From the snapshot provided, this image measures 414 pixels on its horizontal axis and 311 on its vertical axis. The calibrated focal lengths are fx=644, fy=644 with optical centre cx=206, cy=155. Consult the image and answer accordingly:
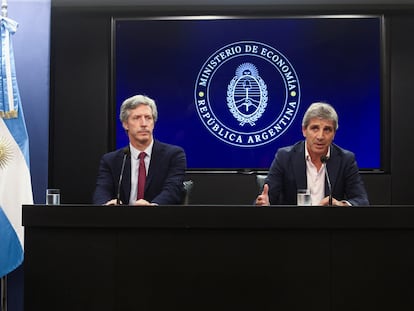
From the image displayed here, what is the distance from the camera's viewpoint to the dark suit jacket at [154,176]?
11.4 ft

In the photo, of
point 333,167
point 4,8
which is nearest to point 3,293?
point 4,8

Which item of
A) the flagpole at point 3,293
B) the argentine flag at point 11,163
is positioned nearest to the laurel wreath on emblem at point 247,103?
the argentine flag at point 11,163

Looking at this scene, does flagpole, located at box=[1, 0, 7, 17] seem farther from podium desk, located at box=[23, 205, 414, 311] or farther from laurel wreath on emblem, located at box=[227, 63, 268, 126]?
podium desk, located at box=[23, 205, 414, 311]

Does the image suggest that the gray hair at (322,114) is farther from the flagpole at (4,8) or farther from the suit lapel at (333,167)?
the flagpole at (4,8)

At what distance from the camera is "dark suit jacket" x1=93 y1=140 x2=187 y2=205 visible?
137 inches

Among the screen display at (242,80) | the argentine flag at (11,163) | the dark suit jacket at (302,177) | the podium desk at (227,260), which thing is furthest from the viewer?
the screen display at (242,80)

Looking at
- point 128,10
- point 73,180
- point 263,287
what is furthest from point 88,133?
point 263,287

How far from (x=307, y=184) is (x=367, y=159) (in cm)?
129

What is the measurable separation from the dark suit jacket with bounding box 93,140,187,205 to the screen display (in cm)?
105

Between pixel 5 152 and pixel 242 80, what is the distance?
1753 millimetres

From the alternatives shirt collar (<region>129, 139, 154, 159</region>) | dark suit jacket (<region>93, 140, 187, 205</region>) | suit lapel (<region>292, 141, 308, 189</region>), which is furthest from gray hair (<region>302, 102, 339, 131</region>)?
shirt collar (<region>129, 139, 154, 159</region>)

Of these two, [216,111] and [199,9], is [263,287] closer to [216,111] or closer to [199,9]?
[216,111]

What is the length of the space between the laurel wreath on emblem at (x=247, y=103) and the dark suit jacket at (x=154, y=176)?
1.13m

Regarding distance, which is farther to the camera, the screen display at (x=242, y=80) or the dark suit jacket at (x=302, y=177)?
the screen display at (x=242, y=80)
